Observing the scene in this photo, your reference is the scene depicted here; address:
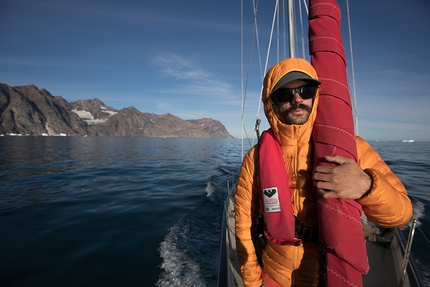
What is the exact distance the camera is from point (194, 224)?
20.8 ft

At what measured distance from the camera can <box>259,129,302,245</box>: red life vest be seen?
1708 millimetres

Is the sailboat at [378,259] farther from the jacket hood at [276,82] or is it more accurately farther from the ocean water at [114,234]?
the jacket hood at [276,82]

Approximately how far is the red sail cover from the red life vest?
0.26 m

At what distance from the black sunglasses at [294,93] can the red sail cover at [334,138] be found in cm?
9

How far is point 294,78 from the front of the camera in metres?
1.66

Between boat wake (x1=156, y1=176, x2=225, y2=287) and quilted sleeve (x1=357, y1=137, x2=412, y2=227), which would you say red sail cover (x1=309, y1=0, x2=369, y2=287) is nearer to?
quilted sleeve (x1=357, y1=137, x2=412, y2=227)

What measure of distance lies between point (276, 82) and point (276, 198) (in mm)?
1051

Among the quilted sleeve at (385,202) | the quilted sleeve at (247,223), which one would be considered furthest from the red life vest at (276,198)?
the quilted sleeve at (385,202)

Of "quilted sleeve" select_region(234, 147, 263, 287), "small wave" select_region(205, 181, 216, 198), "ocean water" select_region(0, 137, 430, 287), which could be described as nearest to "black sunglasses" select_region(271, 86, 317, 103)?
"quilted sleeve" select_region(234, 147, 263, 287)

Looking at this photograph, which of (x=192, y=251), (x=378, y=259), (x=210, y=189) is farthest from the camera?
(x=210, y=189)

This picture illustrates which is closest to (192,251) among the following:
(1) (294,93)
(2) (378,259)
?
(2) (378,259)

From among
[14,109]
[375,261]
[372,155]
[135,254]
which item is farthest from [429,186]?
[14,109]

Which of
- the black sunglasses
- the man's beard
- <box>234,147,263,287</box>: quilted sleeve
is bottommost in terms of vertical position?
<box>234,147,263,287</box>: quilted sleeve

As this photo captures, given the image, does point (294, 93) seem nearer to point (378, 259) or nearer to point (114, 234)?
point (378, 259)
